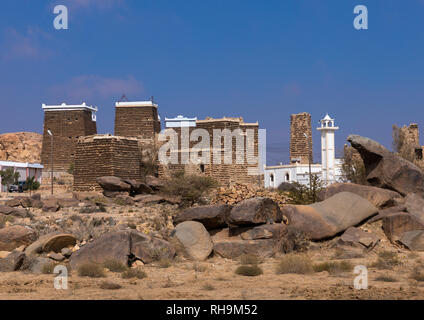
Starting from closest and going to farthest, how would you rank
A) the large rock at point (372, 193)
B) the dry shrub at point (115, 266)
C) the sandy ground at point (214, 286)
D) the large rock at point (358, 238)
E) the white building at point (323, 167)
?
the sandy ground at point (214, 286), the dry shrub at point (115, 266), the large rock at point (358, 238), the large rock at point (372, 193), the white building at point (323, 167)

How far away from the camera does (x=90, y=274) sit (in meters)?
10.4

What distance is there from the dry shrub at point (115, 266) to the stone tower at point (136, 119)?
41.0 metres

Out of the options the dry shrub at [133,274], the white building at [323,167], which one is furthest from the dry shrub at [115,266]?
the white building at [323,167]

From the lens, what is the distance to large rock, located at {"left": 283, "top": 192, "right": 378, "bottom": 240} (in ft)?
43.9

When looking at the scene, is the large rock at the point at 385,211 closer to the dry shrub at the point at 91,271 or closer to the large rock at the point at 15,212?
the dry shrub at the point at 91,271

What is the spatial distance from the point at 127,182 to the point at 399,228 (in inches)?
878

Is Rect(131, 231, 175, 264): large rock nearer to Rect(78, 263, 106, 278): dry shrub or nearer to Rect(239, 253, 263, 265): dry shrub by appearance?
Rect(78, 263, 106, 278): dry shrub

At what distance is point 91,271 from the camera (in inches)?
410

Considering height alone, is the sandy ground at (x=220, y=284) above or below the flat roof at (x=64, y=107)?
below

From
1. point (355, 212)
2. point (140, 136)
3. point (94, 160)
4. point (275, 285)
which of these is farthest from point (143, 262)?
point (140, 136)

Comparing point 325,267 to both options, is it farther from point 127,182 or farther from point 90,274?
point 127,182

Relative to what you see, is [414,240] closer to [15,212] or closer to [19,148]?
[15,212]

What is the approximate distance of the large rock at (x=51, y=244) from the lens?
1233 cm

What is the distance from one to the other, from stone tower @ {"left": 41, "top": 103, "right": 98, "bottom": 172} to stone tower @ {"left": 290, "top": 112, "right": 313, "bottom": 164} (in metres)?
22.2
